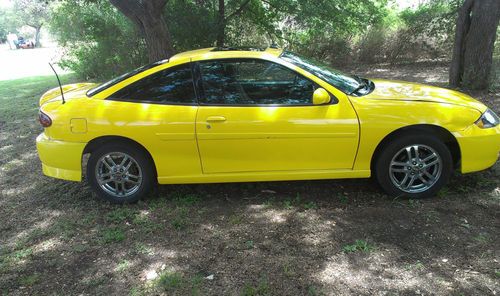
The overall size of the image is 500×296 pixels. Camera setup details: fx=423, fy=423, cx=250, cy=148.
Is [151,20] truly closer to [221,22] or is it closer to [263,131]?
[263,131]

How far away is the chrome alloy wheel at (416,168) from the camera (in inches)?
162

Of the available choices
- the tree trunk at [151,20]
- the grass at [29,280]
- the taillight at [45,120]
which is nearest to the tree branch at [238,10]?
the tree trunk at [151,20]

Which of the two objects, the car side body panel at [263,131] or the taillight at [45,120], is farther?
the taillight at [45,120]

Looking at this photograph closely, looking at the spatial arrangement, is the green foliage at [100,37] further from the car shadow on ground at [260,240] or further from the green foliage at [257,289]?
the green foliage at [257,289]

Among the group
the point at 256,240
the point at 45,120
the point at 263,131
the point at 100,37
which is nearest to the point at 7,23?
the point at 100,37

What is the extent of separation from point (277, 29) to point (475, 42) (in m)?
6.63

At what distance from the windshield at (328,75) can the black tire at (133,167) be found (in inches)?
70.7

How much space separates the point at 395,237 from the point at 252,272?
128 centimetres

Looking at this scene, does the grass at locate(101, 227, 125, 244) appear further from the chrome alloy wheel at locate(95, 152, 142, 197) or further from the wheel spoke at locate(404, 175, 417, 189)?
the wheel spoke at locate(404, 175, 417, 189)

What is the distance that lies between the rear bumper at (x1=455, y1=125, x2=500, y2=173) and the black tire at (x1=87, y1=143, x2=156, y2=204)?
121 inches

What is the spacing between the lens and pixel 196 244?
3664 mm

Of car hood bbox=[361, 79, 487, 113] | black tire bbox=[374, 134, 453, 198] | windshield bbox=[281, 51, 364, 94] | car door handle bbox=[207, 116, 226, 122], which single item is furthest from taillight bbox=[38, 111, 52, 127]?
black tire bbox=[374, 134, 453, 198]

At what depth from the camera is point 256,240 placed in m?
3.67

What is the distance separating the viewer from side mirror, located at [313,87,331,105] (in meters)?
A: 3.96
